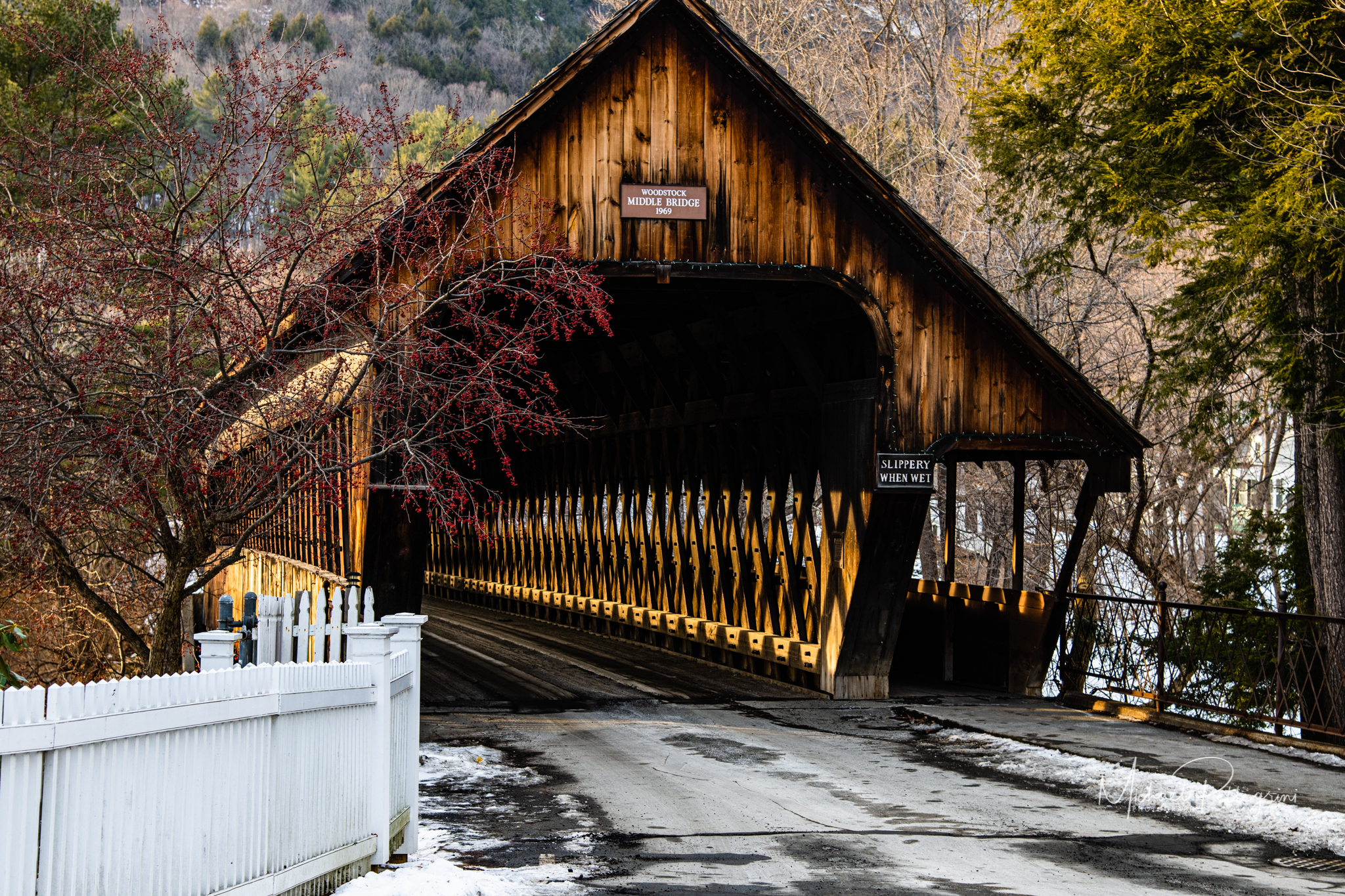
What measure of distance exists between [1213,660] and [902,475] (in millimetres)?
3552

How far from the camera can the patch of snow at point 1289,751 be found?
403 inches

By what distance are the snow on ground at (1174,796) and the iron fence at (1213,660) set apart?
2408 millimetres

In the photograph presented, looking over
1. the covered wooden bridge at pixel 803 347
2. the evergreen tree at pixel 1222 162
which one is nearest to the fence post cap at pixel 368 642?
the covered wooden bridge at pixel 803 347

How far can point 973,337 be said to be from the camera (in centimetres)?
1397

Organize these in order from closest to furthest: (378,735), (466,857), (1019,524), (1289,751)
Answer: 1. (378,735)
2. (466,857)
3. (1289,751)
4. (1019,524)

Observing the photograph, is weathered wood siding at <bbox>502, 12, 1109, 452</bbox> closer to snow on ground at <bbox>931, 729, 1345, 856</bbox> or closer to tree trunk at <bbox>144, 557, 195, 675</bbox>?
snow on ground at <bbox>931, 729, 1345, 856</bbox>

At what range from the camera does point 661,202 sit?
42.0ft

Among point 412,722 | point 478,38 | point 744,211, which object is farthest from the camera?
point 478,38

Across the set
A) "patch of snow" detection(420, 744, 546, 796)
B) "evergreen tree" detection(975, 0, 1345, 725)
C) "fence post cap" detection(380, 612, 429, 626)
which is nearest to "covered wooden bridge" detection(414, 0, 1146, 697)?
"evergreen tree" detection(975, 0, 1345, 725)

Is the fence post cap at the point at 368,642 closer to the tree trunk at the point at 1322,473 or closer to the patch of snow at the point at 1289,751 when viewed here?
the patch of snow at the point at 1289,751

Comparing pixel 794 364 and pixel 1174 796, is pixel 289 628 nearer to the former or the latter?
pixel 1174 796

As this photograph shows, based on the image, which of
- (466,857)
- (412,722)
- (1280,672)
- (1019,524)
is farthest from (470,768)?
(1019,524)

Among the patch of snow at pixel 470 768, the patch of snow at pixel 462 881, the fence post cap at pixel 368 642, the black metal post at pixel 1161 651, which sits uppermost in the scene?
the fence post cap at pixel 368 642

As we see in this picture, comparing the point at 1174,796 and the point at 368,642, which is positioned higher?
the point at 368,642
